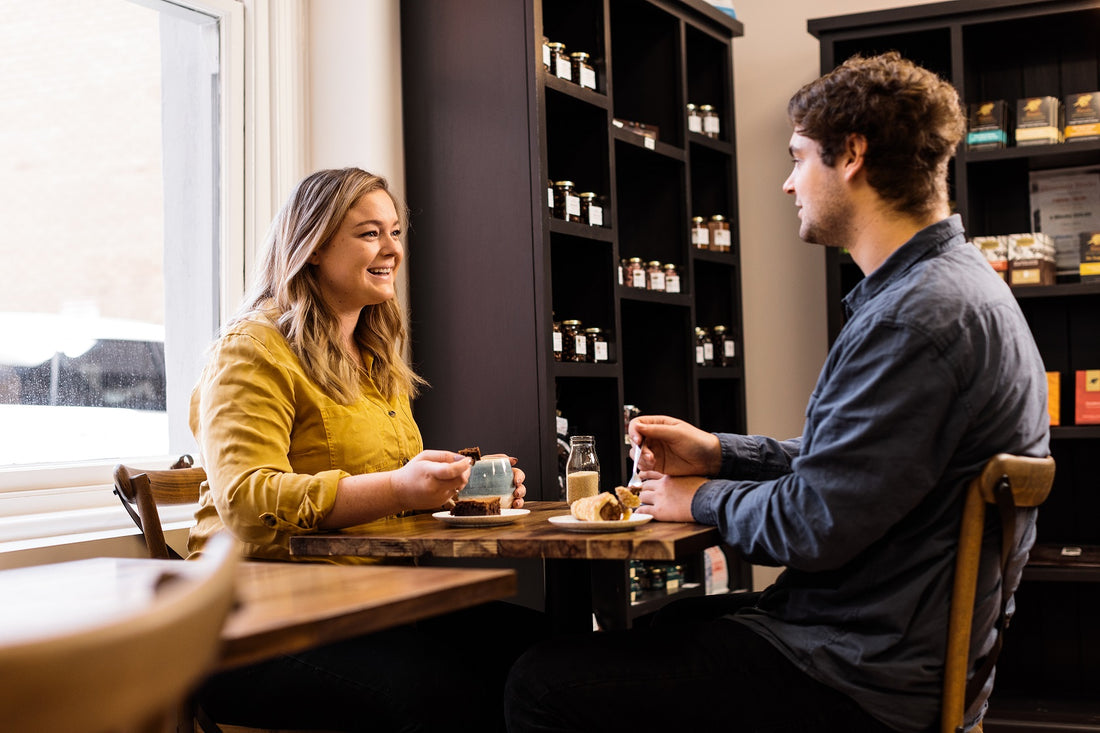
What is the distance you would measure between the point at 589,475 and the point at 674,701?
53 centimetres

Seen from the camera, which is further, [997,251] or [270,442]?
[997,251]

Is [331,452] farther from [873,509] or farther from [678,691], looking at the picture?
[873,509]

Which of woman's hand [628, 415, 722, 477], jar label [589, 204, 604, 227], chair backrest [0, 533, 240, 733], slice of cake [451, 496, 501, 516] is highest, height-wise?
jar label [589, 204, 604, 227]

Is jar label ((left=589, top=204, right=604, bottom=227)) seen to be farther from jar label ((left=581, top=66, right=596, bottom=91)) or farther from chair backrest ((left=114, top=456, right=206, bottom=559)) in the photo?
chair backrest ((left=114, top=456, right=206, bottom=559))

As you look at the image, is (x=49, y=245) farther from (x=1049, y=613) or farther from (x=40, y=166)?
(x=1049, y=613)

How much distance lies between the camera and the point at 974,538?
4.31ft

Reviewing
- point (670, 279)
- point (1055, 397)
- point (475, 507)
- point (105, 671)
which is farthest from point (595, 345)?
point (105, 671)

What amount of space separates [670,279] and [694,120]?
26.1 inches

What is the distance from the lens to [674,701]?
55.6 inches

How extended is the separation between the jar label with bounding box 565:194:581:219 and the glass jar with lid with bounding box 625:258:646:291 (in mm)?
328

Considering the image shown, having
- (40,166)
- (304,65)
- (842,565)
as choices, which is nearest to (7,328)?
(40,166)

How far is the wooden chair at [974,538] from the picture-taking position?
1.28m

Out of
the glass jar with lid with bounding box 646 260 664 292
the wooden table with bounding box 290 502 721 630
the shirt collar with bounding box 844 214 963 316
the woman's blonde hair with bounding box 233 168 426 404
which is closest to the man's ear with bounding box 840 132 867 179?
the shirt collar with bounding box 844 214 963 316

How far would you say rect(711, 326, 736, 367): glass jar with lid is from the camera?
12.4 feet
